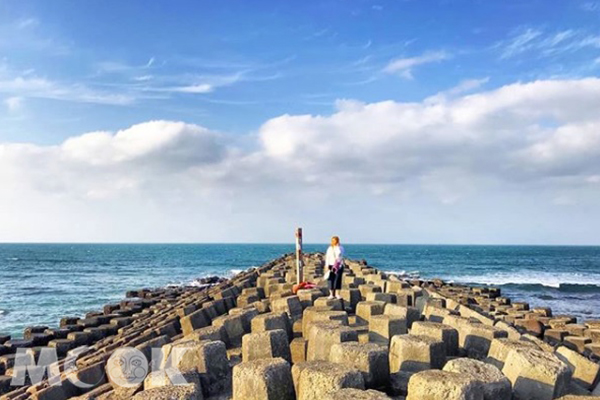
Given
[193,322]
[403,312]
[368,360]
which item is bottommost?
[193,322]

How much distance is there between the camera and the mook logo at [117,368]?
448cm

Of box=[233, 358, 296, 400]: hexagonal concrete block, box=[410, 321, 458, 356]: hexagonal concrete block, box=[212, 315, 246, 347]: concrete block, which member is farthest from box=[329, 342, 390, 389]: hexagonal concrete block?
box=[212, 315, 246, 347]: concrete block

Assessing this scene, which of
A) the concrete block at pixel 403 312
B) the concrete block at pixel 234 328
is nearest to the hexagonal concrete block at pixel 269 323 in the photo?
the concrete block at pixel 234 328

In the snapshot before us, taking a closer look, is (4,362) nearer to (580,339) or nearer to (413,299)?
(413,299)

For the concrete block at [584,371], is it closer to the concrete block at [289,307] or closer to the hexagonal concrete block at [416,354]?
the hexagonal concrete block at [416,354]

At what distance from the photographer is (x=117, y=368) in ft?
17.6

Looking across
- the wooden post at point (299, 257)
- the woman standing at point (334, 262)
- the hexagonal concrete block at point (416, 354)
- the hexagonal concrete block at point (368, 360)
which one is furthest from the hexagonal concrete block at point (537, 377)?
the wooden post at point (299, 257)

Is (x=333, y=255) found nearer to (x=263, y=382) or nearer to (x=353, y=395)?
(x=263, y=382)

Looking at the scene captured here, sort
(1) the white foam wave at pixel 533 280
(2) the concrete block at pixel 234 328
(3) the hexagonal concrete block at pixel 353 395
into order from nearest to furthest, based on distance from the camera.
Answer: (3) the hexagonal concrete block at pixel 353 395 → (2) the concrete block at pixel 234 328 → (1) the white foam wave at pixel 533 280

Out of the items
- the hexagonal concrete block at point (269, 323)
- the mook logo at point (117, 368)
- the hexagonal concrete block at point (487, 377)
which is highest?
the hexagonal concrete block at point (269, 323)

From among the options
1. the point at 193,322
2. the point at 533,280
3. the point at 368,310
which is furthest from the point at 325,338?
the point at 533,280

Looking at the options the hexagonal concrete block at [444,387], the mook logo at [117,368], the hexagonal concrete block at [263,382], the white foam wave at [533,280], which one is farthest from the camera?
the white foam wave at [533,280]

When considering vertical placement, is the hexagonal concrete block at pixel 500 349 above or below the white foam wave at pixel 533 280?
above

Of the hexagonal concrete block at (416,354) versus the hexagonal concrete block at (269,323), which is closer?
the hexagonal concrete block at (416,354)
